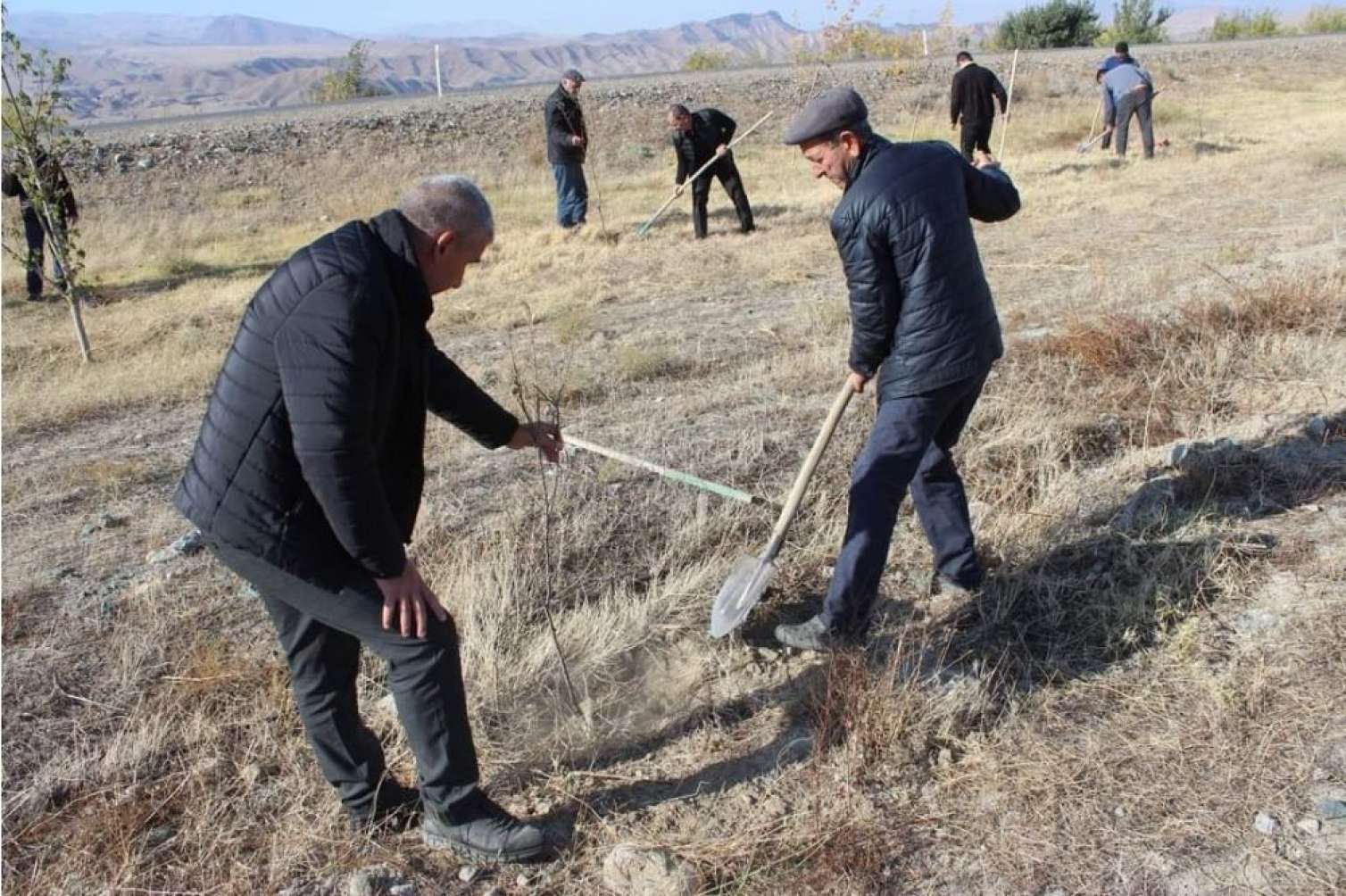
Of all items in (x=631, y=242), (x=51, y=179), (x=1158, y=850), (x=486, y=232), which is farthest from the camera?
(x=631, y=242)

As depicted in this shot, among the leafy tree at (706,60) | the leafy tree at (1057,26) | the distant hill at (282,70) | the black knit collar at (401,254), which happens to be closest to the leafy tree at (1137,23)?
the leafy tree at (1057,26)

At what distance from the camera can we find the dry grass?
8.80 feet

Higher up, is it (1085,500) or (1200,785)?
(1085,500)

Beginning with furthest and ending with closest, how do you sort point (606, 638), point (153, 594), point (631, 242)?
1. point (631, 242)
2. point (153, 594)
3. point (606, 638)

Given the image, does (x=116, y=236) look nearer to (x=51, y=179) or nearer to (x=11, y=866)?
(x=51, y=179)

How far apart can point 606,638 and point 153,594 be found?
5.47 ft

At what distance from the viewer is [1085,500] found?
423 centimetres

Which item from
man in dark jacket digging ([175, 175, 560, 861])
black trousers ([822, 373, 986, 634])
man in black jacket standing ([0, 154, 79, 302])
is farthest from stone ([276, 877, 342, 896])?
man in black jacket standing ([0, 154, 79, 302])

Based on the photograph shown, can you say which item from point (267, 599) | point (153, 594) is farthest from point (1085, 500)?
point (153, 594)

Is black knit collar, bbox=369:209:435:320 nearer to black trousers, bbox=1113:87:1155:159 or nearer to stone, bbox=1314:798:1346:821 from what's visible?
stone, bbox=1314:798:1346:821

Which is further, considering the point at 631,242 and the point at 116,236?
the point at 116,236

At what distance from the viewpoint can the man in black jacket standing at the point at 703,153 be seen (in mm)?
11078

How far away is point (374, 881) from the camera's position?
8.57 feet

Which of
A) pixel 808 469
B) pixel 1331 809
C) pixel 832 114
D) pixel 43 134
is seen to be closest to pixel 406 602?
pixel 808 469
